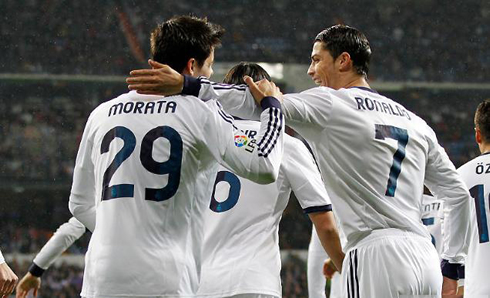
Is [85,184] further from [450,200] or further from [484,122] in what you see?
[484,122]

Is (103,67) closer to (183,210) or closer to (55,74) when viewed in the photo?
(55,74)

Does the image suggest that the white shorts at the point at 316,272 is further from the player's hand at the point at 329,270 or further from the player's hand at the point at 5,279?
the player's hand at the point at 5,279

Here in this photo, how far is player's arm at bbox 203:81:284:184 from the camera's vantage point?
2.31m

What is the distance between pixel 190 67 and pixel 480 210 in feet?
5.95

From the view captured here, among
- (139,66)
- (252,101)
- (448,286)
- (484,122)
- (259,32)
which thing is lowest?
(448,286)

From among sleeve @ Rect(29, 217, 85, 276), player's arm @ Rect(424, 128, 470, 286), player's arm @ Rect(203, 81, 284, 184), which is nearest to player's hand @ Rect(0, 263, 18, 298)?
player's arm @ Rect(203, 81, 284, 184)

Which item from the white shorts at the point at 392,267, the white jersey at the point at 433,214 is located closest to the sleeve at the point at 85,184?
the white shorts at the point at 392,267

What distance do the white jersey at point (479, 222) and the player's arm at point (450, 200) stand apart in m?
0.64

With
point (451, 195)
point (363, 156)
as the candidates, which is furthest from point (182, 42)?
point (451, 195)

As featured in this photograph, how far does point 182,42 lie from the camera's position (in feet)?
8.16

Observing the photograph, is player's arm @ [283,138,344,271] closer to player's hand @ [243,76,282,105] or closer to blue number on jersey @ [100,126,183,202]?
player's hand @ [243,76,282,105]

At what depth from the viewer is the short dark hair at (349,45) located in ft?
9.82

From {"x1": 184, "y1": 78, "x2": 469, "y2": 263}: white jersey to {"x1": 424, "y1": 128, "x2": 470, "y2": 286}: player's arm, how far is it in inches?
4.6

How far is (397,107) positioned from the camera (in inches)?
114
